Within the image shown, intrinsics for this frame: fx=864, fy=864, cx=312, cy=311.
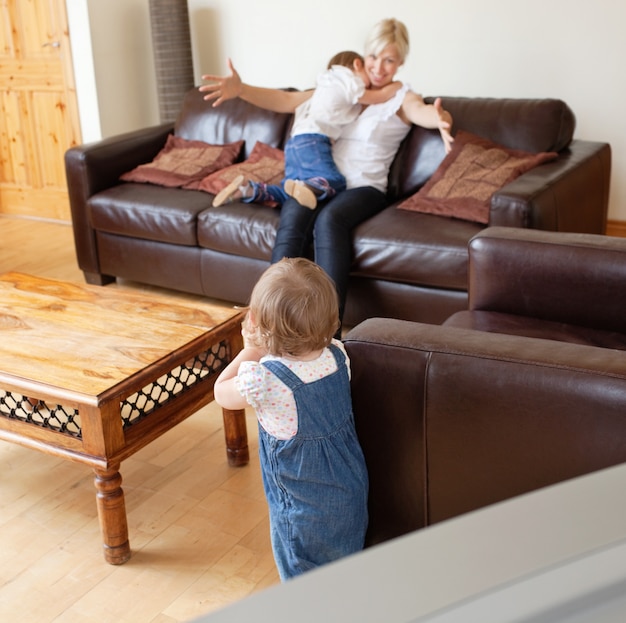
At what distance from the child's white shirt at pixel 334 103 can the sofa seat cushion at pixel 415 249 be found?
1.72ft

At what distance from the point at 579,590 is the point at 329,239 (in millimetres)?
2675

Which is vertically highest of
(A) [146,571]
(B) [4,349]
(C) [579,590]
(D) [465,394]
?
(C) [579,590]

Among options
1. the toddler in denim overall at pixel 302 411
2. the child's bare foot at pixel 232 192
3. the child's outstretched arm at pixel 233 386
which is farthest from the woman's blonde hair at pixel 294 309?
the child's bare foot at pixel 232 192

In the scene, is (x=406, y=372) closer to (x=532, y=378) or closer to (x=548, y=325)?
(x=532, y=378)

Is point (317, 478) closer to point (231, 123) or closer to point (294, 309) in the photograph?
point (294, 309)

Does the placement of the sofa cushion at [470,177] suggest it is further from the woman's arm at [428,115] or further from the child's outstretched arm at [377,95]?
the child's outstretched arm at [377,95]

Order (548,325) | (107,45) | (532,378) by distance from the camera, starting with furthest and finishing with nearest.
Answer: (107,45)
(548,325)
(532,378)

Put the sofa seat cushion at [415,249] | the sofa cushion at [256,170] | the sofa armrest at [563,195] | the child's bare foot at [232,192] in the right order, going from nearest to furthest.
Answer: the sofa armrest at [563,195] → the sofa seat cushion at [415,249] → the child's bare foot at [232,192] → the sofa cushion at [256,170]

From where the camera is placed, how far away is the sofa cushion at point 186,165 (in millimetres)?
3873

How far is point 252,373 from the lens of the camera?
160 centimetres

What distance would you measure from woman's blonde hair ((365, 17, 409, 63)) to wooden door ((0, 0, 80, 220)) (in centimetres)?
215

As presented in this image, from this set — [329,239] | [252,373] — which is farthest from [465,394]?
[329,239]

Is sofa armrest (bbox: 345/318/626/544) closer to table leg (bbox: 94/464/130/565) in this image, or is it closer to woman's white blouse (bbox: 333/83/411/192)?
table leg (bbox: 94/464/130/565)

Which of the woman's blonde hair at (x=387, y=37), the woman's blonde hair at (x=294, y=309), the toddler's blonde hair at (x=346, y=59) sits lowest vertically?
the woman's blonde hair at (x=294, y=309)
